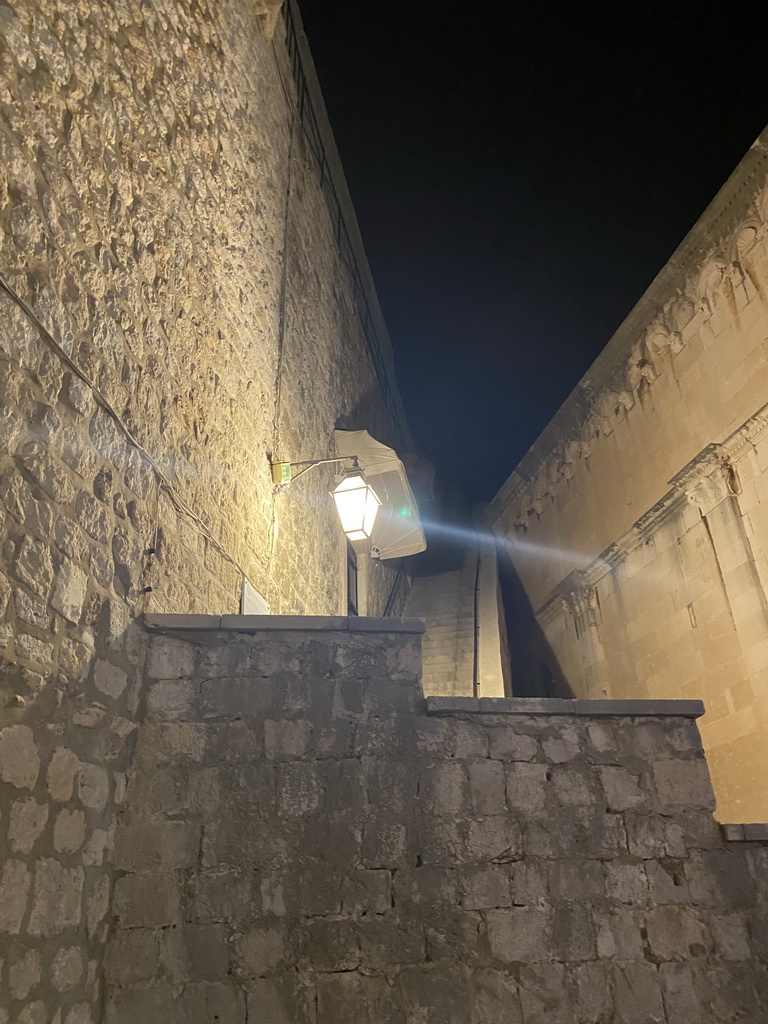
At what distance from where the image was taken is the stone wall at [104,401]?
9.00 feet

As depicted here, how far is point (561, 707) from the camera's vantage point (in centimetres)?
379

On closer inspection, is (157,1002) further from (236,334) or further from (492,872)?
(236,334)

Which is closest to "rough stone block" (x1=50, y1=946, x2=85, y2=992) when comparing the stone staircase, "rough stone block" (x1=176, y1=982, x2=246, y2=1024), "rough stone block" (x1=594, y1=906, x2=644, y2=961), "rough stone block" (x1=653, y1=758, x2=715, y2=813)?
"rough stone block" (x1=176, y1=982, x2=246, y2=1024)

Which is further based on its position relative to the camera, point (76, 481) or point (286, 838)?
→ point (286, 838)

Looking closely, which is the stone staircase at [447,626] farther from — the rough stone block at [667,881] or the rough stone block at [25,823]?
the rough stone block at [25,823]

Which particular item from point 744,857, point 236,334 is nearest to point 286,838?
point 744,857

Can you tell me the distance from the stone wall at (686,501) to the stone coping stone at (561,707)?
12.8 feet

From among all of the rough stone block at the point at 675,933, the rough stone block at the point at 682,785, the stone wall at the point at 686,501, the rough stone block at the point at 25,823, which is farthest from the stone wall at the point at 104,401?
the stone wall at the point at 686,501

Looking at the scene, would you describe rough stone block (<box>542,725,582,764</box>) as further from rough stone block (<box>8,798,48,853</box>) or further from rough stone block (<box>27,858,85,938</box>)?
rough stone block (<box>8,798,48,853</box>)

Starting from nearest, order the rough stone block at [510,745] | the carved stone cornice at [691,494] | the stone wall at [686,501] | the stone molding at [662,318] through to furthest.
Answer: the rough stone block at [510,745], the stone wall at [686,501], the carved stone cornice at [691,494], the stone molding at [662,318]

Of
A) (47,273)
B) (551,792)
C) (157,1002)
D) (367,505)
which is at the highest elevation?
(367,505)

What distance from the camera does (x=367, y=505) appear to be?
5926mm

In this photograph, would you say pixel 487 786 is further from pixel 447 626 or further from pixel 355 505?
pixel 447 626

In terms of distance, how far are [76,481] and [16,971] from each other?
6.41 ft
